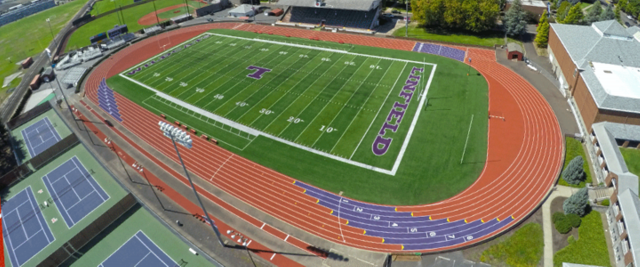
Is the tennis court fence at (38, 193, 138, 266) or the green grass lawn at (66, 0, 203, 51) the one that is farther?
the green grass lawn at (66, 0, 203, 51)

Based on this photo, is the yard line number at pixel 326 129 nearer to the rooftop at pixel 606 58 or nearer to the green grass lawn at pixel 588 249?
the green grass lawn at pixel 588 249

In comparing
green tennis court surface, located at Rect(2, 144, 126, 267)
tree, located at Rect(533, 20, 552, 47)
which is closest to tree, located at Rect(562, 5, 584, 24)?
tree, located at Rect(533, 20, 552, 47)

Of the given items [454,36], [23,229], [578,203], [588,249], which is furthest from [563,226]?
[454,36]

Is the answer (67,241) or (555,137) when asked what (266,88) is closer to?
(67,241)

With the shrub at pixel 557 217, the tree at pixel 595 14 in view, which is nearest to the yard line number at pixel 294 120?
the shrub at pixel 557 217

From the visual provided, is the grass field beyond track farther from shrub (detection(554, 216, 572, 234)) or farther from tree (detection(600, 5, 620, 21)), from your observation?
tree (detection(600, 5, 620, 21))

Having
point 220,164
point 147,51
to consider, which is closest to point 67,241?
point 220,164
